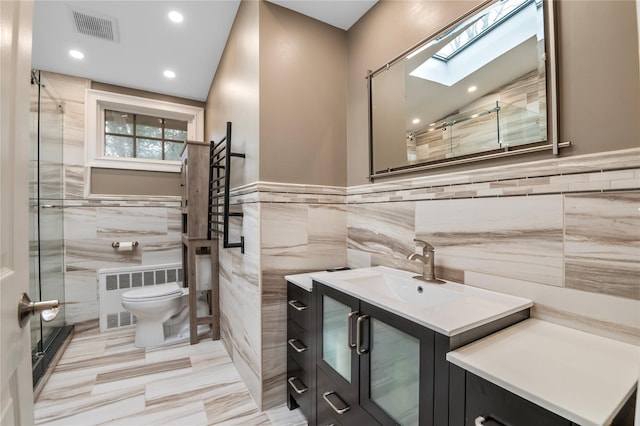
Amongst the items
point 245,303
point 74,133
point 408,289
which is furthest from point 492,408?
point 74,133

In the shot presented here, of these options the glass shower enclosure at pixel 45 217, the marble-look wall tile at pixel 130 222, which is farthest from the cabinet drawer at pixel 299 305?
the marble-look wall tile at pixel 130 222

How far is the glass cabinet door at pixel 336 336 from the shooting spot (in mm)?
1255

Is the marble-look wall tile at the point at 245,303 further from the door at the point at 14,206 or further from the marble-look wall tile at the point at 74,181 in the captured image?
the marble-look wall tile at the point at 74,181

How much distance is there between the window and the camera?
10.4 ft

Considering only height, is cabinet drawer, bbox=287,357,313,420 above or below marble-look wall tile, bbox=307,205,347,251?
below

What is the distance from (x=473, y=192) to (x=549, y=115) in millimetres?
383

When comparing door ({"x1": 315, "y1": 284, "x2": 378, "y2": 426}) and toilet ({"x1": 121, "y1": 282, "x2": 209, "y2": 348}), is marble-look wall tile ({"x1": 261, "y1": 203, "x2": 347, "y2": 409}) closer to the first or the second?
door ({"x1": 315, "y1": 284, "x2": 378, "y2": 426})

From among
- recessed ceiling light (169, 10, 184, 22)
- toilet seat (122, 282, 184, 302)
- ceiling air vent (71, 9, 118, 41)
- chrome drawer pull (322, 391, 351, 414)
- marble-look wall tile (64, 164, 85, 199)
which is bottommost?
chrome drawer pull (322, 391, 351, 414)

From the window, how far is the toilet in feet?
5.42

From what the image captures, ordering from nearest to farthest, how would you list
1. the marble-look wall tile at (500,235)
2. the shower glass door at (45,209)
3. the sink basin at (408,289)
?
the marble-look wall tile at (500,235)
the sink basin at (408,289)
the shower glass door at (45,209)

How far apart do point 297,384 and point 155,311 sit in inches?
60.2

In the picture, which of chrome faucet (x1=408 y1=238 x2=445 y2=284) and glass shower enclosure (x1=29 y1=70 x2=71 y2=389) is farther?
glass shower enclosure (x1=29 y1=70 x2=71 y2=389)

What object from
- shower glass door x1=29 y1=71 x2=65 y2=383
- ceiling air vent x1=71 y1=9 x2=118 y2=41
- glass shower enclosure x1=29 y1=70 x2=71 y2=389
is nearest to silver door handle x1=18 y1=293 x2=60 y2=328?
glass shower enclosure x1=29 y1=70 x2=71 y2=389

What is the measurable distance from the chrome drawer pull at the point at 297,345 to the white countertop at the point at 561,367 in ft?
3.15
